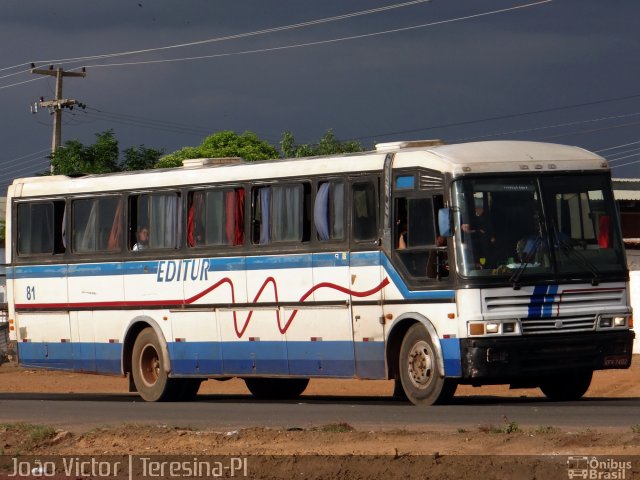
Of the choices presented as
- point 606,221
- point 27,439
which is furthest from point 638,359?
point 27,439

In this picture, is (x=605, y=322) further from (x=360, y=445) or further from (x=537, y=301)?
(x=360, y=445)

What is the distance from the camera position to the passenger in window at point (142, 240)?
2283 cm

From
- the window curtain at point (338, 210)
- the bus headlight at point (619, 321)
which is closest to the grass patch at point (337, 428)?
the bus headlight at point (619, 321)

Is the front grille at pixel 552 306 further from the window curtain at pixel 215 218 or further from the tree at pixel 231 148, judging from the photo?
the tree at pixel 231 148

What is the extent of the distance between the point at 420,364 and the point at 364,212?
2.23m

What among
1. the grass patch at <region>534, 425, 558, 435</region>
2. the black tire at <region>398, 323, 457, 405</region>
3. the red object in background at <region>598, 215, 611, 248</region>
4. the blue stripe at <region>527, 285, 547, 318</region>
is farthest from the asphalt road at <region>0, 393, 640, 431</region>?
the red object in background at <region>598, 215, 611, 248</region>

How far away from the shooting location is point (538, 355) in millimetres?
17781

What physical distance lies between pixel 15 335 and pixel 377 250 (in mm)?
8378

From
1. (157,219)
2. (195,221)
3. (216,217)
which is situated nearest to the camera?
(216,217)

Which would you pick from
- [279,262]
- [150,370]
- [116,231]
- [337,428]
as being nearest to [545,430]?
[337,428]

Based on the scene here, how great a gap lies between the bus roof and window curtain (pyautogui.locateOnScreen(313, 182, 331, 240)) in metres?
0.25

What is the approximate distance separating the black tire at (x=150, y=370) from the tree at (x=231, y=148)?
52984 millimetres

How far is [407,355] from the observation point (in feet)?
61.3

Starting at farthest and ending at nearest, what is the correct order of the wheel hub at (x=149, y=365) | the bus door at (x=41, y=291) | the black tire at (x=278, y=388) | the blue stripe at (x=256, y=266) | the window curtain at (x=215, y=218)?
the black tire at (x=278, y=388)
the bus door at (x=41, y=291)
the wheel hub at (x=149, y=365)
the window curtain at (x=215, y=218)
the blue stripe at (x=256, y=266)
